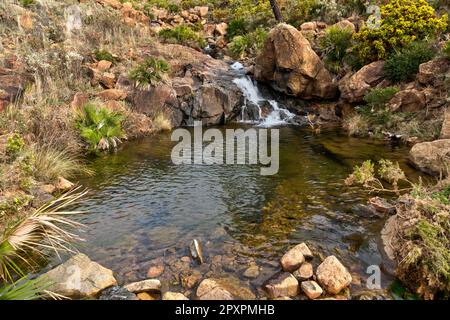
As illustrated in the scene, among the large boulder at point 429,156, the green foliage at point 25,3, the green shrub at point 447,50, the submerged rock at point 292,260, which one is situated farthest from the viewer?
the green foliage at point 25,3

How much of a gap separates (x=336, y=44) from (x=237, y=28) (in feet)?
35.5

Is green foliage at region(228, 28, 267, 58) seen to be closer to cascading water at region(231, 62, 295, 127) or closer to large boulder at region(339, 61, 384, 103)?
cascading water at region(231, 62, 295, 127)

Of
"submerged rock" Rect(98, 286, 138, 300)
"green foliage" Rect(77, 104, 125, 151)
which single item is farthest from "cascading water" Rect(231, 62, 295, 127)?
"submerged rock" Rect(98, 286, 138, 300)

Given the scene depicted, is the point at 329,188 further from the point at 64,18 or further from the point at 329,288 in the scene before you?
the point at 64,18

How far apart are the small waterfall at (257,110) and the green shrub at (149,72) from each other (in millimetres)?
3944

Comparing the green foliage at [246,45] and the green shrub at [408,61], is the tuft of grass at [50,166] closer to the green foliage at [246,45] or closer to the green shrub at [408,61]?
the green shrub at [408,61]

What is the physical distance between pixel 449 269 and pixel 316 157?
6.49 meters

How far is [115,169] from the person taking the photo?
374 inches

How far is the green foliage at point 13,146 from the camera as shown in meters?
7.21

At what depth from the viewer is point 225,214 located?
6.71m

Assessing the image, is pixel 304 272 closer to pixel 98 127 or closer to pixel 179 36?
pixel 98 127

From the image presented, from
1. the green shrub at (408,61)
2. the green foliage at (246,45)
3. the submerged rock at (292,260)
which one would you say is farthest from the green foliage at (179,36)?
the submerged rock at (292,260)

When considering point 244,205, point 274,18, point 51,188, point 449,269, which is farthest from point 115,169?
point 274,18
